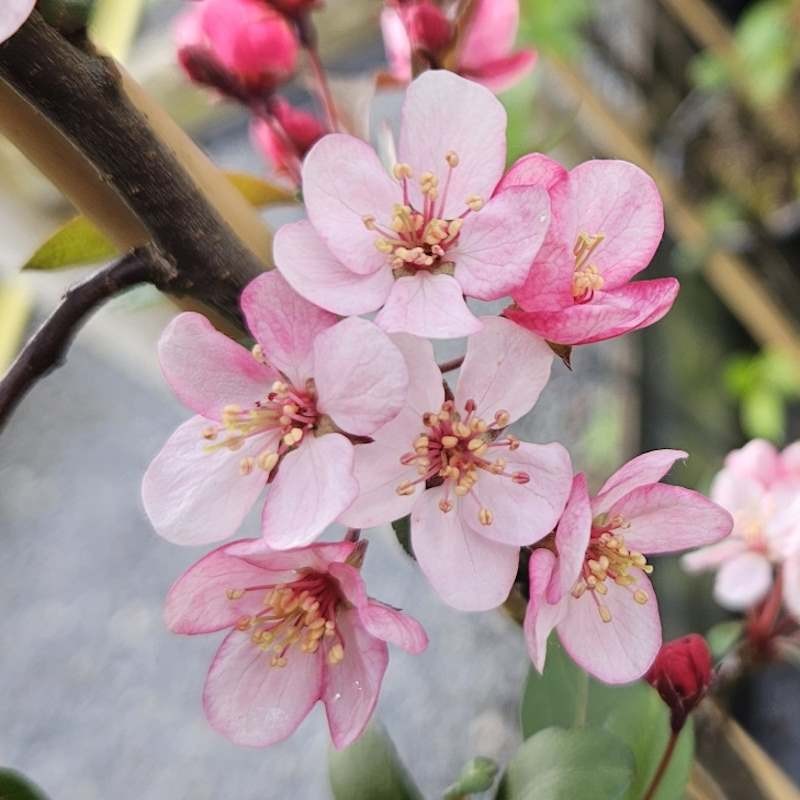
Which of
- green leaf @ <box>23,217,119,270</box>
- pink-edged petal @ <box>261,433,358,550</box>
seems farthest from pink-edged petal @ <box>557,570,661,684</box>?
→ green leaf @ <box>23,217,119,270</box>

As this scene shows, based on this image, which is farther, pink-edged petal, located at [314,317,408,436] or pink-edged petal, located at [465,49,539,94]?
pink-edged petal, located at [465,49,539,94]

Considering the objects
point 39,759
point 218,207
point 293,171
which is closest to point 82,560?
point 39,759

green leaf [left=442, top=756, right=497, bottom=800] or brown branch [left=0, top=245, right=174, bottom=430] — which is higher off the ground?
brown branch [left=0, top=245, right=174, bottom=430]

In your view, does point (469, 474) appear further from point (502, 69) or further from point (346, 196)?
point (502, 69)

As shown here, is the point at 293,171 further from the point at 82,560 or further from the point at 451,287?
the point at 82,560

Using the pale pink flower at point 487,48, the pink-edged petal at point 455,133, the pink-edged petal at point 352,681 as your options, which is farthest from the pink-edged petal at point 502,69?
the pink-edged petal at point 352,681

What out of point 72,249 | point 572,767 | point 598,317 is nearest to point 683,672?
point 572,767

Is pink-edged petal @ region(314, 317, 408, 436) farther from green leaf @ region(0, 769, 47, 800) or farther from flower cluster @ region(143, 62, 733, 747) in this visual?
green leaf @ region(0, 769, 47, 800)
